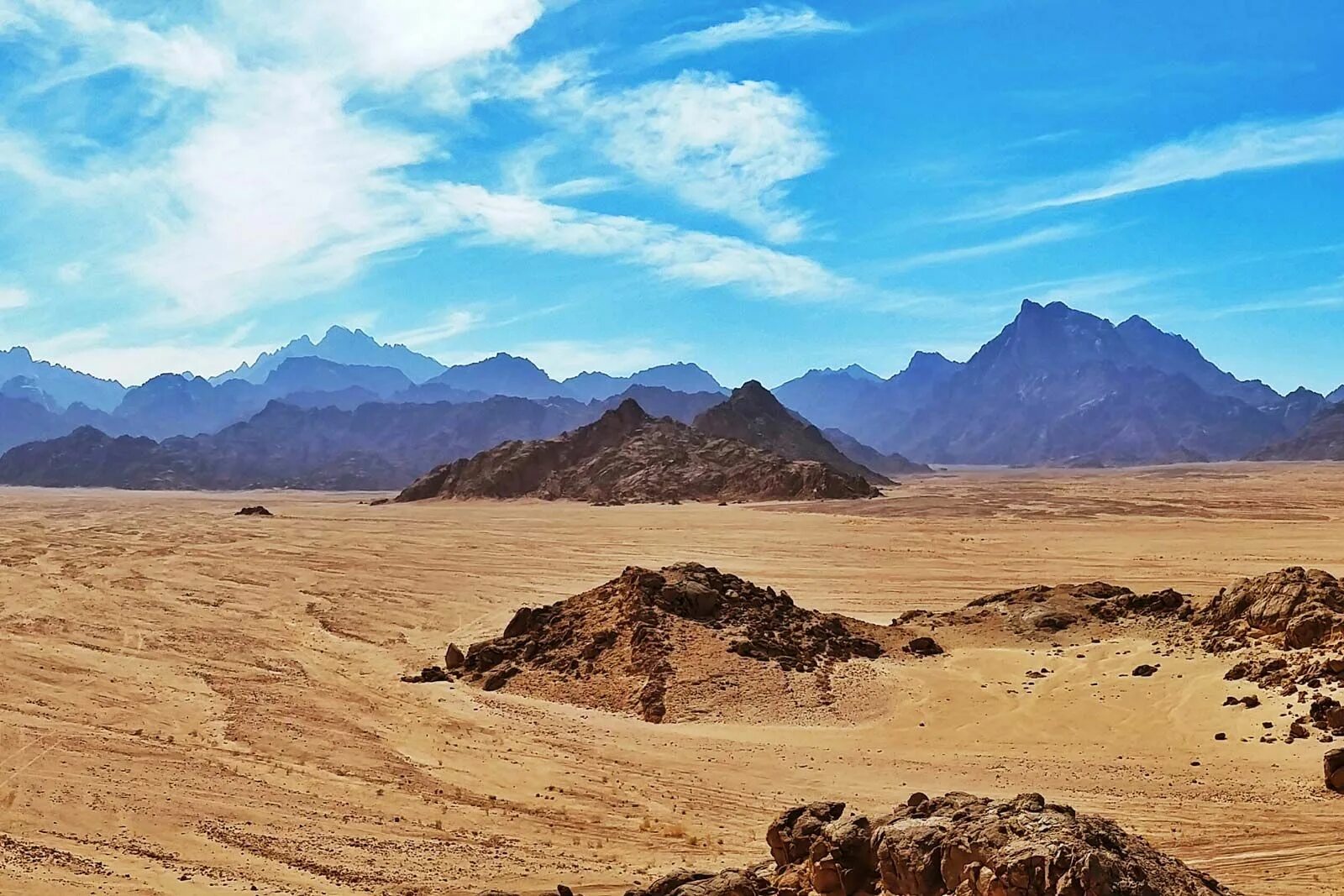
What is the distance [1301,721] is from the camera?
42.8 ft

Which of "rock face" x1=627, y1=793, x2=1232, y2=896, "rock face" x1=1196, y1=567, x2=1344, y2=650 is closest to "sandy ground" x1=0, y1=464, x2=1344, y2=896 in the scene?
"rock face" x1=1196, y1=567, x2=1344, y2=650

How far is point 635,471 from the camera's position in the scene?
323 feet

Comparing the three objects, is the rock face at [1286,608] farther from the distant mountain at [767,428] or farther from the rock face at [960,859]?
the distant mountain at [767,428]

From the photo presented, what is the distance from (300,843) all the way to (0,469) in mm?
187171

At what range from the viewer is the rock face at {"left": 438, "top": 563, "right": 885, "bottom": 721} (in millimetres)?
17375

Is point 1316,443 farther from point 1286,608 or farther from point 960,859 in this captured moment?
point 960,859

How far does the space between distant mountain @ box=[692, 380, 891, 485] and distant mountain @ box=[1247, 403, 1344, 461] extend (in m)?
90.9

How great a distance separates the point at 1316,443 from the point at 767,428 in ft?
365

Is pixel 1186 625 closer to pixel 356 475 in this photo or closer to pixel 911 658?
pixel 911 658

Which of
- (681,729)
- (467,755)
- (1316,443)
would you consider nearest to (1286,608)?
(681,729)

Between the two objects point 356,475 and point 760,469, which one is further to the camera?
point 356,475

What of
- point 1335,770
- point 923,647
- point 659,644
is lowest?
point 923,647

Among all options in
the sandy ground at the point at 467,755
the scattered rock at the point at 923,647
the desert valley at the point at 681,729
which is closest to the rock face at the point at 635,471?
the desert valley at the point at 681,729

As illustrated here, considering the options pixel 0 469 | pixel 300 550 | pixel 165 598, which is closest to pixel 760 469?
pixel 300 550
